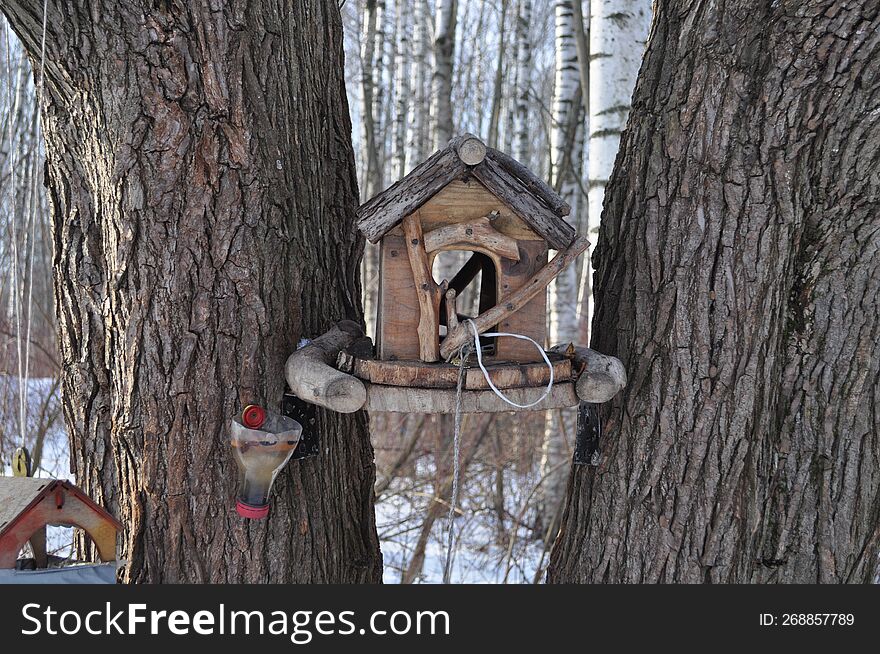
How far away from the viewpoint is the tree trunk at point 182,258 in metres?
2.16

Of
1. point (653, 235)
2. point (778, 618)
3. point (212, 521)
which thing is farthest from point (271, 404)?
point (778, 618)

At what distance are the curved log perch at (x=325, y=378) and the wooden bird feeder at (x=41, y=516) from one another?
571 millimetres

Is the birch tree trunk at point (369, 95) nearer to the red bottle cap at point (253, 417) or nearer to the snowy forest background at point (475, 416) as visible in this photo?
the snowy forest background at point (475, 416)

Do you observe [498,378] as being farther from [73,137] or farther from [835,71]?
[73,137]

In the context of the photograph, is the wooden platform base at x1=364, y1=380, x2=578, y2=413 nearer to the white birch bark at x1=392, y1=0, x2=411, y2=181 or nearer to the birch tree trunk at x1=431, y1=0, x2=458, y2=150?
the birch tree trunk at x1=431, y1=0, x2=458, y2=150

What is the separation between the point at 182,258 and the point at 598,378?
1189 millimetres

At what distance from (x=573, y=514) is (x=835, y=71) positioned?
151cm

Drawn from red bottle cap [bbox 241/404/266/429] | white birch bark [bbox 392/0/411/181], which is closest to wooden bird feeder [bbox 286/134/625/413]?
red bottle cap [bbox 241/404/266/429]

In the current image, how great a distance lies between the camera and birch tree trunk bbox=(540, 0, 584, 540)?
5.79 m

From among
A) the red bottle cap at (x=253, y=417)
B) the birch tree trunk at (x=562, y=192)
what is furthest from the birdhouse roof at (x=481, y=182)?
the birch tree trunk at (x=562, y=192)

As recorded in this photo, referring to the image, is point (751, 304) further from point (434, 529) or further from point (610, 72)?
point (434, 529)

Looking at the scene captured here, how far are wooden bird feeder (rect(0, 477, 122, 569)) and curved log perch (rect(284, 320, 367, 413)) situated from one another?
57 cm

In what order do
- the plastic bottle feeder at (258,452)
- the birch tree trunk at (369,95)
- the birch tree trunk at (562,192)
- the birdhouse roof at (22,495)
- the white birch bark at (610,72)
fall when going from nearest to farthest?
the birdhouse roof at (22,495)
the plastic bottle feeder at (258,452)
the white birch bark at (610,72)
the birch tree trunk at (562,192)
the birch tree trunk at (369,95)

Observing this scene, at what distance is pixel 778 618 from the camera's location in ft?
7.39
